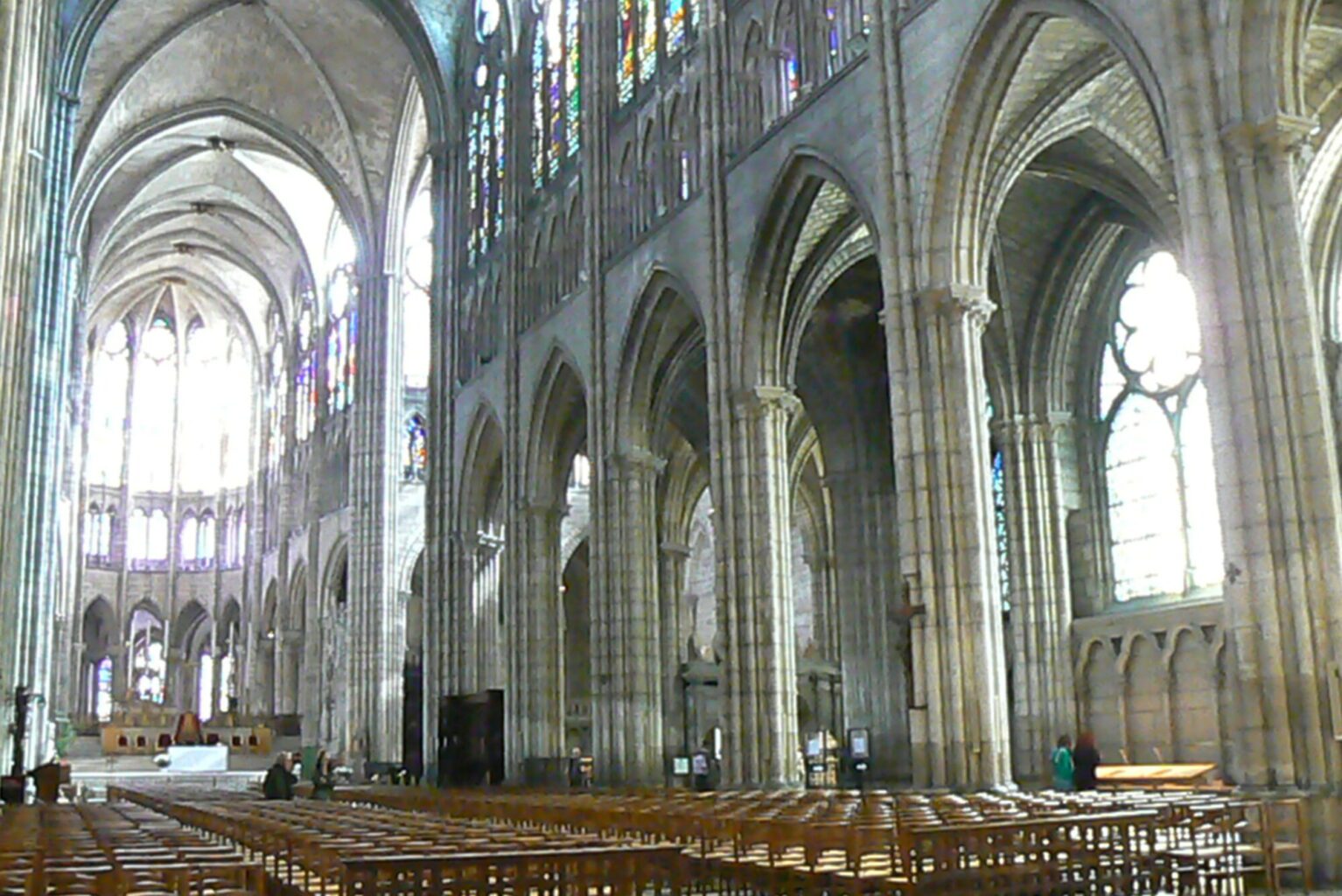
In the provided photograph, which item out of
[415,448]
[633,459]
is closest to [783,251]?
[633,459]

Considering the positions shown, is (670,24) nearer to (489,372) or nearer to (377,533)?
(489,372)

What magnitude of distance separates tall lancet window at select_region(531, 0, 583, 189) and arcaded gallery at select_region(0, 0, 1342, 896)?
7.1 inches

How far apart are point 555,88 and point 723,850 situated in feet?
74.6

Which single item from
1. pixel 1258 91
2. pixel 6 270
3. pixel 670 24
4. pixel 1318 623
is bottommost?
pixel 1318 623

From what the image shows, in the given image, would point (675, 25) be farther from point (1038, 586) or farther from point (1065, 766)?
point (1065, 766)

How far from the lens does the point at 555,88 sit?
3136 cm

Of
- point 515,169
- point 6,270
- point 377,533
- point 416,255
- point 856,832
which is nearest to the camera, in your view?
point 856,832

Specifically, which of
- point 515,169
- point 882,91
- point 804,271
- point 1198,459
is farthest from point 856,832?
point 515,169

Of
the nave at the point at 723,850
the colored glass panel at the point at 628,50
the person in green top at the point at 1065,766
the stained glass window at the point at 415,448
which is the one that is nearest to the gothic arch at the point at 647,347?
the colored glass panel at the point at 628,50

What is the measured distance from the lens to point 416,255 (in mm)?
46531

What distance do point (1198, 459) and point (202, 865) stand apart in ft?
69.6

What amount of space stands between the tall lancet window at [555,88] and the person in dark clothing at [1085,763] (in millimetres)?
16821

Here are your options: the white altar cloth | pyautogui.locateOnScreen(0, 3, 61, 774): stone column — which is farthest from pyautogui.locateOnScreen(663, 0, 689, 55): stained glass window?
the white altar cloth

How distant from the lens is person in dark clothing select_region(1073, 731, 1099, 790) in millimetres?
17172
